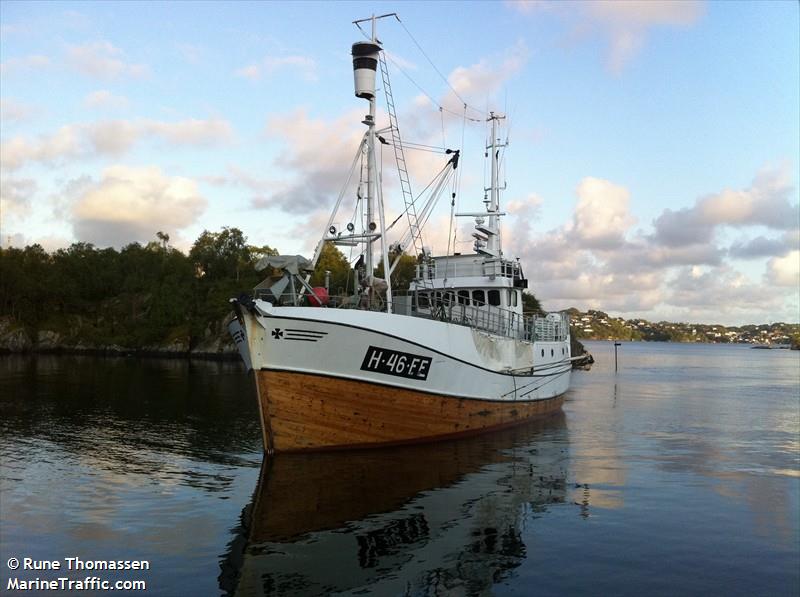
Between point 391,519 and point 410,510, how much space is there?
825 millimetres

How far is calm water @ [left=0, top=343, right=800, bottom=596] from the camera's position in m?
10.7

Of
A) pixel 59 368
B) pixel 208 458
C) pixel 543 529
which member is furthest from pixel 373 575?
pixel 59 368

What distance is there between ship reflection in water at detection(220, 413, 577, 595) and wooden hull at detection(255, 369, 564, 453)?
18.5 inches

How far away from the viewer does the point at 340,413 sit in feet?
60.8

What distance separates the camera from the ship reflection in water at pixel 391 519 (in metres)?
10.5

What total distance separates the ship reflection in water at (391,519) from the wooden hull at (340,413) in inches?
18.5

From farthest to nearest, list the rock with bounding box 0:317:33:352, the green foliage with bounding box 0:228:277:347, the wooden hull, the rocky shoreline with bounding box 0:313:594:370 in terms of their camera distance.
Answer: the green foliage with bounding box 0:228:277:347 < the rock with bounding box 0:317:33:352 < the rocky shoreline with bounding box 0:313:594:370 < the wooden hull

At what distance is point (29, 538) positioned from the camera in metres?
11.8

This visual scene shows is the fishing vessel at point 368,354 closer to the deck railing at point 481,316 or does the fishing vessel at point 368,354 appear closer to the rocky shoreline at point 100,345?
the deck railing at point 481,316

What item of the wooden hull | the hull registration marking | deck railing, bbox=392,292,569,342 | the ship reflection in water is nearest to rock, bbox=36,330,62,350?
deck railing, bbox=392,292,569,342

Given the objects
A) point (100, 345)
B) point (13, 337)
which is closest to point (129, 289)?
point (100, 345)

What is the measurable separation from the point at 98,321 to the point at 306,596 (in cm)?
10623

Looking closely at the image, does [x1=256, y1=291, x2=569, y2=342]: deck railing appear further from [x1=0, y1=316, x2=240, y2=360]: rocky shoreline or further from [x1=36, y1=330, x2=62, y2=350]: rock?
[x1=36, y1=330, x2=62, y2=350]: rock

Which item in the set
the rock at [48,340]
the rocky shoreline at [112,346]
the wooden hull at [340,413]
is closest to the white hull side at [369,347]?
the wooden hull at [340,413]
